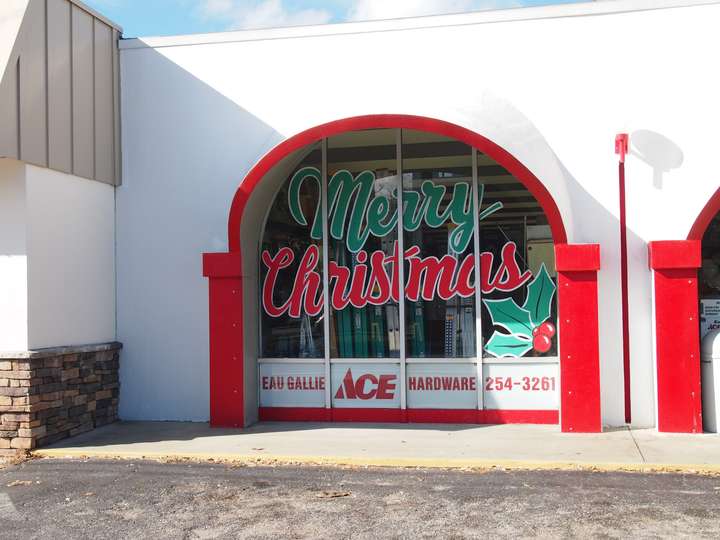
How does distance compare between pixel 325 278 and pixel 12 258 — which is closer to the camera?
pixel 12 258

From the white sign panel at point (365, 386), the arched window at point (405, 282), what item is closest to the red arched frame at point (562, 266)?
the arched window at point (405, 282)

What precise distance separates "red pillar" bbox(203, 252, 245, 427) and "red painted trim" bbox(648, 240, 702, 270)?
466cm

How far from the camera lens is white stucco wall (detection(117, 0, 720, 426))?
30.3ft

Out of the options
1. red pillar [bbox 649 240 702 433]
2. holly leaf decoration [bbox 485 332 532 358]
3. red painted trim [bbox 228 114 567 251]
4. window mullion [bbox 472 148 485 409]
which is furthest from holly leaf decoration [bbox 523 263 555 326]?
red pillar [bbox 649 240 702 433]

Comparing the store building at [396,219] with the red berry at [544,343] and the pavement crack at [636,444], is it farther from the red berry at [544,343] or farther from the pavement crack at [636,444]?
the pavement crack at [636,444]

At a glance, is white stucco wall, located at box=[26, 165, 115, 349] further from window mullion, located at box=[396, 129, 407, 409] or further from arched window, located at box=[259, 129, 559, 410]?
window mullion, located at box=[396, 129, 407, 409]

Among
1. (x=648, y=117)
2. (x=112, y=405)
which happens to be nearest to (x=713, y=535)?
(x=648, y=117)

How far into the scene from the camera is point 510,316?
32.4 feet

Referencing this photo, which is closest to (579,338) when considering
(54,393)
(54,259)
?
(54,393)

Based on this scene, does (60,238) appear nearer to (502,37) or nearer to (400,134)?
(400,134)

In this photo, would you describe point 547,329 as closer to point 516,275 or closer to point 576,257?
point 516,275

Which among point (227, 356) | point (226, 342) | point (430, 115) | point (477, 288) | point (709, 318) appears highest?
point (430, 115)

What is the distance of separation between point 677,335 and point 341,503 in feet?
14.5

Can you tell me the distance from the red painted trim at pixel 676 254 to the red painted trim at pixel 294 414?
420 centimetres
